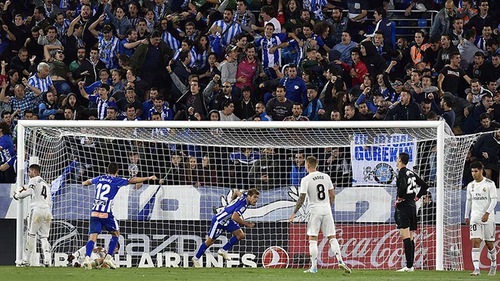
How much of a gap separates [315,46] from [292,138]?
3.31 meters

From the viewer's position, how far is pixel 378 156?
2011 cm

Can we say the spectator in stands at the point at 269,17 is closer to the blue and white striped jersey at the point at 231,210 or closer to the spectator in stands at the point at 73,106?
the spectator in stands at the point at 73,106

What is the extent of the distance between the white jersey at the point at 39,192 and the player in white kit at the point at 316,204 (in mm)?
4325

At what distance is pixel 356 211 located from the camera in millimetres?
20297

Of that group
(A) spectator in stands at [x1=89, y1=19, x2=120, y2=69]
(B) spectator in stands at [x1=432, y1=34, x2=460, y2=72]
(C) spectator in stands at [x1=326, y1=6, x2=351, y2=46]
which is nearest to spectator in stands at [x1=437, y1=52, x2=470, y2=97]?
(B) spectator in stands at [x1=432, y1=34, x2=460, y2=72]

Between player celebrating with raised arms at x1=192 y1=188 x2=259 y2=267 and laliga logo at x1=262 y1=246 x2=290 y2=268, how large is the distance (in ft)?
5.00

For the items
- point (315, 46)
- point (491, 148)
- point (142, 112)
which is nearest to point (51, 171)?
point (142, 112)

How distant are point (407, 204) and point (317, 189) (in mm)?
1618

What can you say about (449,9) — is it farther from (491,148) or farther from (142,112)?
(142,112)

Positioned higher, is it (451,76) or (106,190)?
(451,76)

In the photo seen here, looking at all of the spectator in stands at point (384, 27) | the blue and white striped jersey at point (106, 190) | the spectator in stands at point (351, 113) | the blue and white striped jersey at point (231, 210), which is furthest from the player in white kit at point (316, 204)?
the spectator in stands at point (384, 27)

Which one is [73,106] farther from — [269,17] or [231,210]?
[231,210]

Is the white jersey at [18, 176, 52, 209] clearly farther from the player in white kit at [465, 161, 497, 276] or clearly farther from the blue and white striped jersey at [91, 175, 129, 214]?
the player in white kit at [465, 161, 497, 276]

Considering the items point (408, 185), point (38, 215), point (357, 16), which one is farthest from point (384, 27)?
point (38, 215)
